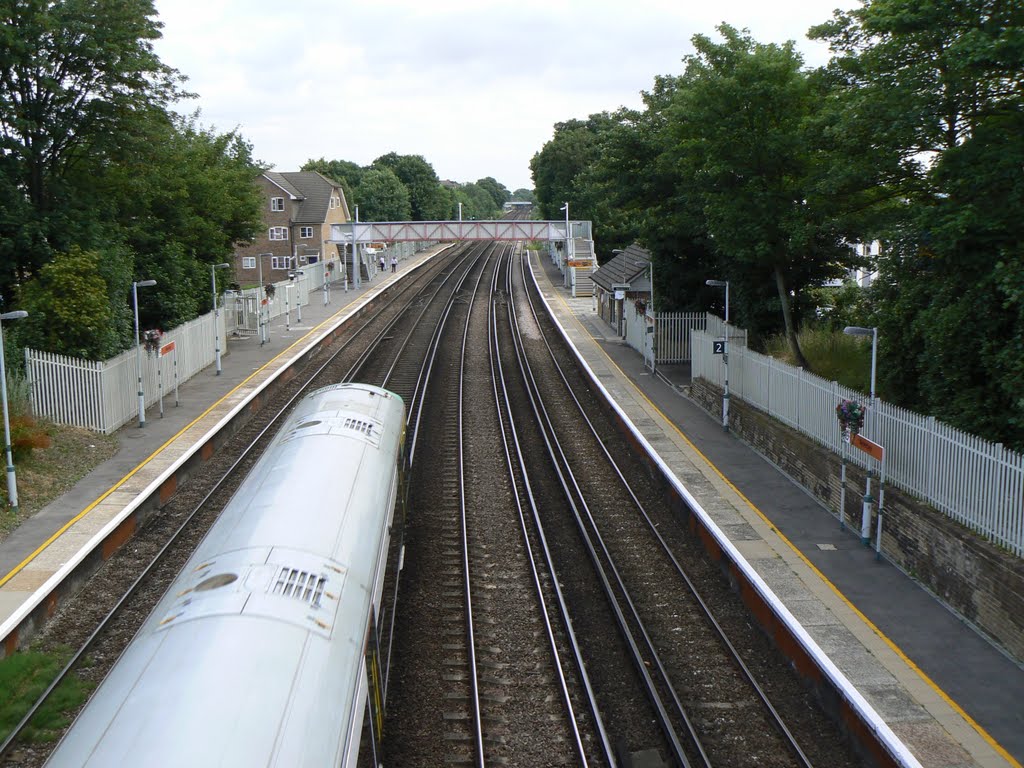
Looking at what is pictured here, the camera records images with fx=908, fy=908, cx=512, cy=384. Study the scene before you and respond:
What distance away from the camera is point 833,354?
25.4 m

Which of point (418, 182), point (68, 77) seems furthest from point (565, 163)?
point (68, 77)

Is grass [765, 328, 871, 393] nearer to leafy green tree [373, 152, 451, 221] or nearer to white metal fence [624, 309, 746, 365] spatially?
white metal fence [624, 309, 746, 365]

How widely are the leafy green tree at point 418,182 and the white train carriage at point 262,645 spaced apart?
106 meters

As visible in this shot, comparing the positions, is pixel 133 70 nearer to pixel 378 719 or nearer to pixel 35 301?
pixel 35 301

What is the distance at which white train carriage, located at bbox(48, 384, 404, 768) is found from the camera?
5.86 metres

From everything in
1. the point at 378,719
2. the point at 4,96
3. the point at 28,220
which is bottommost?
the point at 378,719

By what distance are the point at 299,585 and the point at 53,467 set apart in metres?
14.7

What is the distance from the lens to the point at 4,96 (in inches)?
1005

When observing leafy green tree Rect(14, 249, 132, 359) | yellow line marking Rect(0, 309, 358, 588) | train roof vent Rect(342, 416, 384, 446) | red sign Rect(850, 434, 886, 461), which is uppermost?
leafy green tree Rect(14, 249, 132, 359)

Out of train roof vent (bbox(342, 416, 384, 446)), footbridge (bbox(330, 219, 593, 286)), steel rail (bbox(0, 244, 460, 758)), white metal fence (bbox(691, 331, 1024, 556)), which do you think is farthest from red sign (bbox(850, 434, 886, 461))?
footbridge (bbox(330, 219, 593, 286))

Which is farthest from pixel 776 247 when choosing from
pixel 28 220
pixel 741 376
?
pixel 28 220

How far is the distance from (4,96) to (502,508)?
1873 cm

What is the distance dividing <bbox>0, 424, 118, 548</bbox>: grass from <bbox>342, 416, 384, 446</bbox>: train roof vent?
7565 millimetres

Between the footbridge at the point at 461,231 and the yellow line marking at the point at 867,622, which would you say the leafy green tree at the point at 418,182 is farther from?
the yellow line marking at the point at 867,622
